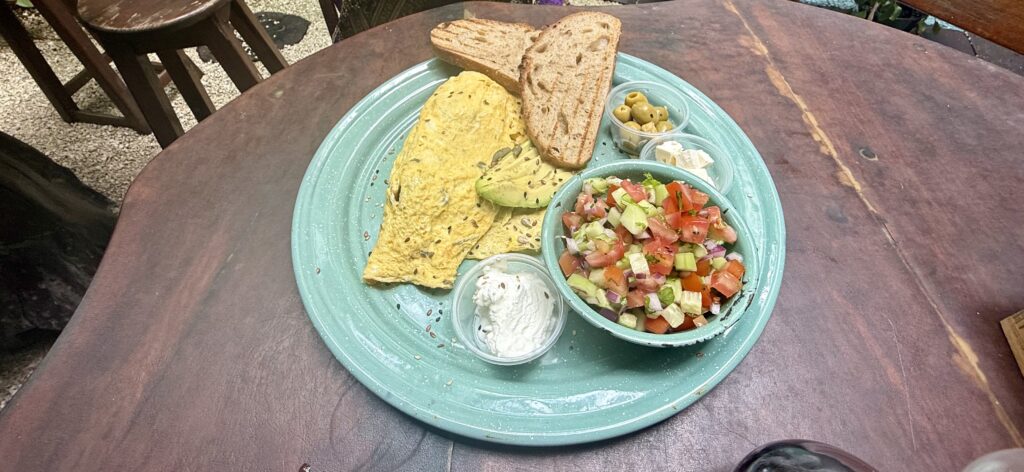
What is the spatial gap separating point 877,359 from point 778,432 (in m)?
0.32

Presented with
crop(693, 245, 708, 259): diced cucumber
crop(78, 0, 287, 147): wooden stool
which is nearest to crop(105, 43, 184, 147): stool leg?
crop(78, 0, 287, 147): wooden stool

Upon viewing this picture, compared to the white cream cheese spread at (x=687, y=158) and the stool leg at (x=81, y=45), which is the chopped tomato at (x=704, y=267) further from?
the stool leg at (x=81, y=45)

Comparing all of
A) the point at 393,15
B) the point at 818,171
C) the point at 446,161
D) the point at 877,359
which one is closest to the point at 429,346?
the point at 446,161

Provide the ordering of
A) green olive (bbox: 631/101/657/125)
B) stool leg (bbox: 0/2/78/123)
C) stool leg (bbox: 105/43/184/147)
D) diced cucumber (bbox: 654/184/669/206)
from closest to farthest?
diced cucumber (bbox: 654/184/669/206), green olive (bbox: 631/101/657/125), stool leg (bbox: 105/43/184/147), stool leg (bbox: 0/2/78/123)

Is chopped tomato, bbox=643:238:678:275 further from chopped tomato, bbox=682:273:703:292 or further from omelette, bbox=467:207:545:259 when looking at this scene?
omelette, bbox=467:207:545:259

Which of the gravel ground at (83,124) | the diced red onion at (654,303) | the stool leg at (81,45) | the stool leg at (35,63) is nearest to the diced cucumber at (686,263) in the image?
the diced red onion at (654,303)

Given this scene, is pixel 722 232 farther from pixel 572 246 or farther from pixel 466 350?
pixel 466 350

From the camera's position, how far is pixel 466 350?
1.24 metres

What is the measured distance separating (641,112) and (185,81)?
6.60 feet

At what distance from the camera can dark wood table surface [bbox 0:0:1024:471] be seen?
3.59ft

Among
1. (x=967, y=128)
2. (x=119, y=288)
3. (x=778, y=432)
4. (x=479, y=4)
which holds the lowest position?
(x=778, y=432)

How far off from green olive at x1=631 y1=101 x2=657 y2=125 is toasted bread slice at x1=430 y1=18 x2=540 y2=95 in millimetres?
397

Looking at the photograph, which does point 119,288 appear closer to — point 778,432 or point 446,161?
point 446,161

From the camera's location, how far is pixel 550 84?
166 cm
